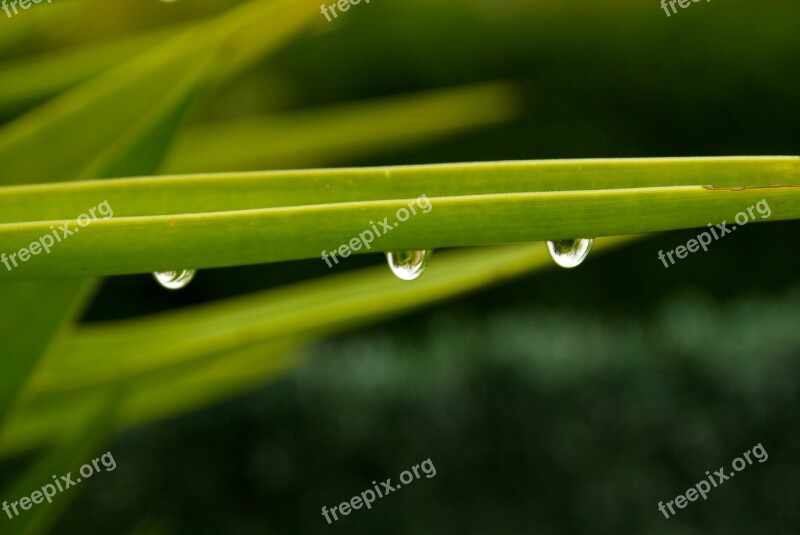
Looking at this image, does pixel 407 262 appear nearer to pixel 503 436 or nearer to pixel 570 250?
pixel 570 250

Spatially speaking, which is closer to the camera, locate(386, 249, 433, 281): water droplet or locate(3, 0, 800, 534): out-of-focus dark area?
locate(386, 249, 433, 281): water droplet

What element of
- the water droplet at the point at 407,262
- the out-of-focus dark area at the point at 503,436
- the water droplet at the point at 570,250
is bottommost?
the water droplet at the point at 570,250

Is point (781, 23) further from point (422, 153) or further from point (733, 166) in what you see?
point (733, 166)

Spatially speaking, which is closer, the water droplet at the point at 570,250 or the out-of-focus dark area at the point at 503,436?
the water droplet at the point at 570,250

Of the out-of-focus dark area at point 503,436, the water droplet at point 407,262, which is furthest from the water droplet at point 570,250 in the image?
the out-of-focus dark area at point 503,436

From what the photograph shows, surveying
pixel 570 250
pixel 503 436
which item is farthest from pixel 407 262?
pixel 503 436

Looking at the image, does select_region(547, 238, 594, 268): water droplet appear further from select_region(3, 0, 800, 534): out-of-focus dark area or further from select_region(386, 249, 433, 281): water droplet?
select_region(3, 0, 800, 534): out-of-focus dark area

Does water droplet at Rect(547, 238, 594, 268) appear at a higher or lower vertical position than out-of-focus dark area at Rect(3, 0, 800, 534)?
lower

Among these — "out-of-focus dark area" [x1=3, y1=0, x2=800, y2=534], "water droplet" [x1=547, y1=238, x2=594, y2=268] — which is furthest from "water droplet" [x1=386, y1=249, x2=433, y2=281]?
"out-of-focus dark area" [x1=3, y1=0, x2=800, y2=534]

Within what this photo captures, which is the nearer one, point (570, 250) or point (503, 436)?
point (570, 250)

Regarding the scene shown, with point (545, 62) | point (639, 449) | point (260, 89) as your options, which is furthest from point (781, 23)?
point (260, 89)

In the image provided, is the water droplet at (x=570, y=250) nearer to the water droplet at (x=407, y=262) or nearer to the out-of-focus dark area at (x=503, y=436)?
the water droplet at (x=407, y=262)
